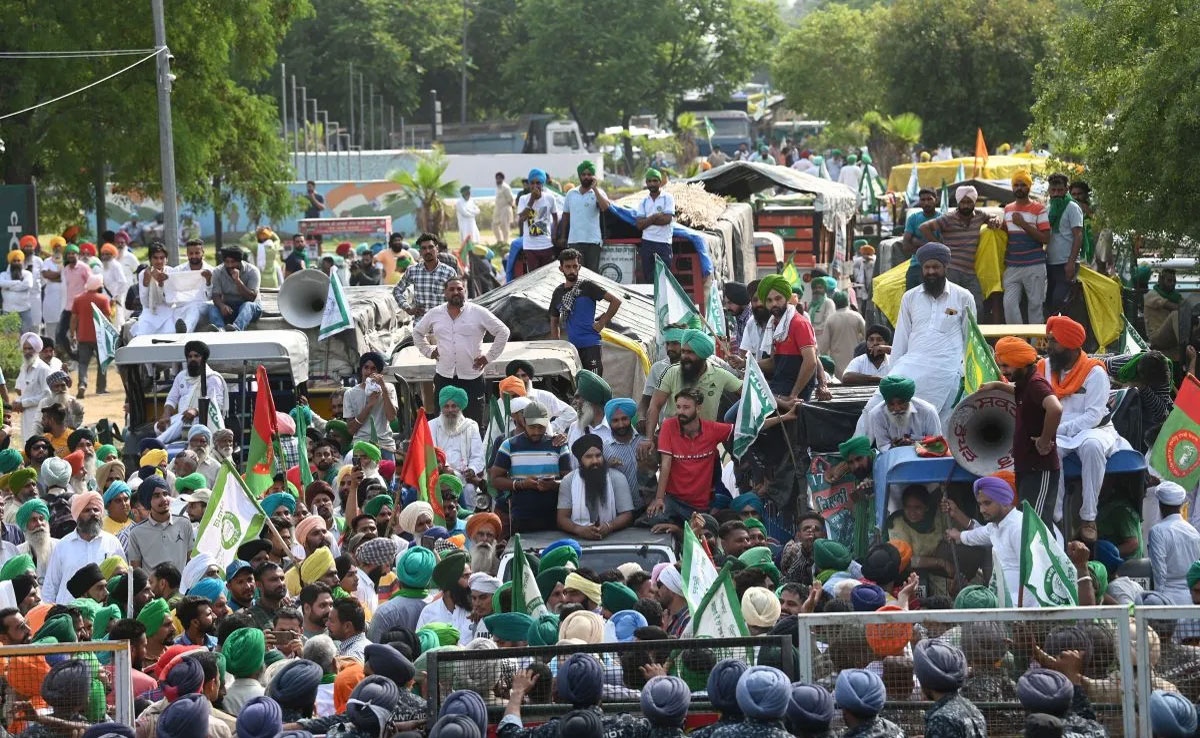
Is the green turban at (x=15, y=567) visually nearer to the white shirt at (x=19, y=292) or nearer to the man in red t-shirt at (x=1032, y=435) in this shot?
the man in red t-shirt at (x=1032, y=435)

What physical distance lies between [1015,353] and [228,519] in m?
4.63

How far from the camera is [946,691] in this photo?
23.2 feet

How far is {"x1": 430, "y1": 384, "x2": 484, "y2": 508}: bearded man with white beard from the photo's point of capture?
1370 centimetres

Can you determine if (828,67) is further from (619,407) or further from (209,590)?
(209,590)

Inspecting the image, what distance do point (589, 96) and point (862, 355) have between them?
53868mm

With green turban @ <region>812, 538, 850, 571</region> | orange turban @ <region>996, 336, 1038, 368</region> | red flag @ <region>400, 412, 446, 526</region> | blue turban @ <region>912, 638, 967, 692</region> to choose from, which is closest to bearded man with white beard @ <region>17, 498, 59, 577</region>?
red flag @ <region>400, 412, 446, 526</region>

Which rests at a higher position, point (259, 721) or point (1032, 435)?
point (1032, 435)

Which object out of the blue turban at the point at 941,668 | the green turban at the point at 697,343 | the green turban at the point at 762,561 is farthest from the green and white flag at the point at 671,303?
the blue turban at the point at 941,668

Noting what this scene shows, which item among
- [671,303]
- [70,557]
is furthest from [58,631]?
[671,303]

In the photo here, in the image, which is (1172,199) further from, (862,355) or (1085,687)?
(1085,687)

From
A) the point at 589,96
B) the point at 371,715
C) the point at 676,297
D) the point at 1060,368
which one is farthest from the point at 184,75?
the point at 589,96

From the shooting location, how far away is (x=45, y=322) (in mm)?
24406

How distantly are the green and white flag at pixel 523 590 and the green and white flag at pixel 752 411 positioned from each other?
8.91ft

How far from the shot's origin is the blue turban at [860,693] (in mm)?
6906
